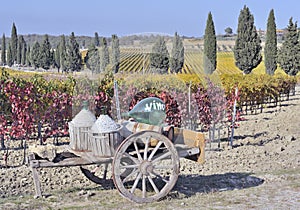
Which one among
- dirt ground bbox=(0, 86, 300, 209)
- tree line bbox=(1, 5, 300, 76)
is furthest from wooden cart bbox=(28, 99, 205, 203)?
tree line bbox=(1, 5, 300, 76)

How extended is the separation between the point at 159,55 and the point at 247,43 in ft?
123

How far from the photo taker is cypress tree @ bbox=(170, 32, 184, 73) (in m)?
6.46

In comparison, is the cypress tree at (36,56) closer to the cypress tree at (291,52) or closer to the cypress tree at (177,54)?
the cypress tree at (291,52)

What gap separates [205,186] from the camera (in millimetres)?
6316

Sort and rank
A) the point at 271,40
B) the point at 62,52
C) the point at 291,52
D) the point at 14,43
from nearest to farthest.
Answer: the point at 291,52 → the point at 271,40 → the point at 62,52 → the point at 14,43

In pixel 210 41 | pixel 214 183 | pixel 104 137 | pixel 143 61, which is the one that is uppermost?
pixel 210 41

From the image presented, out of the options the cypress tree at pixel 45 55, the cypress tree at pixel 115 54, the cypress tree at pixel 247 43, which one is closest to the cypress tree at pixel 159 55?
the cypress tree at pixel 115 54

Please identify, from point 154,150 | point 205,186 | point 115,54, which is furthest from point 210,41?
point 154,150

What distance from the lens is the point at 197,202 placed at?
5.36 meters

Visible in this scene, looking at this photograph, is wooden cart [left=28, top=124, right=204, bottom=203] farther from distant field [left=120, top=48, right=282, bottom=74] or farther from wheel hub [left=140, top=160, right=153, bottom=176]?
distant field [left=120, top=48, right=282, bottom=74]

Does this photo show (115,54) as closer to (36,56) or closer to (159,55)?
(159,55)

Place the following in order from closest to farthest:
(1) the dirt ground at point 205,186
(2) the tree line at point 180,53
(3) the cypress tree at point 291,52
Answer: (1) the dirt ground at point 205,186 < (2) the tree line at point 180,53 < (3) the cypress tree at point 291,52

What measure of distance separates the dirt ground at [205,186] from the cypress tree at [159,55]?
5.50 feet

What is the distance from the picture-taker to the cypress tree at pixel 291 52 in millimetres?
39562
